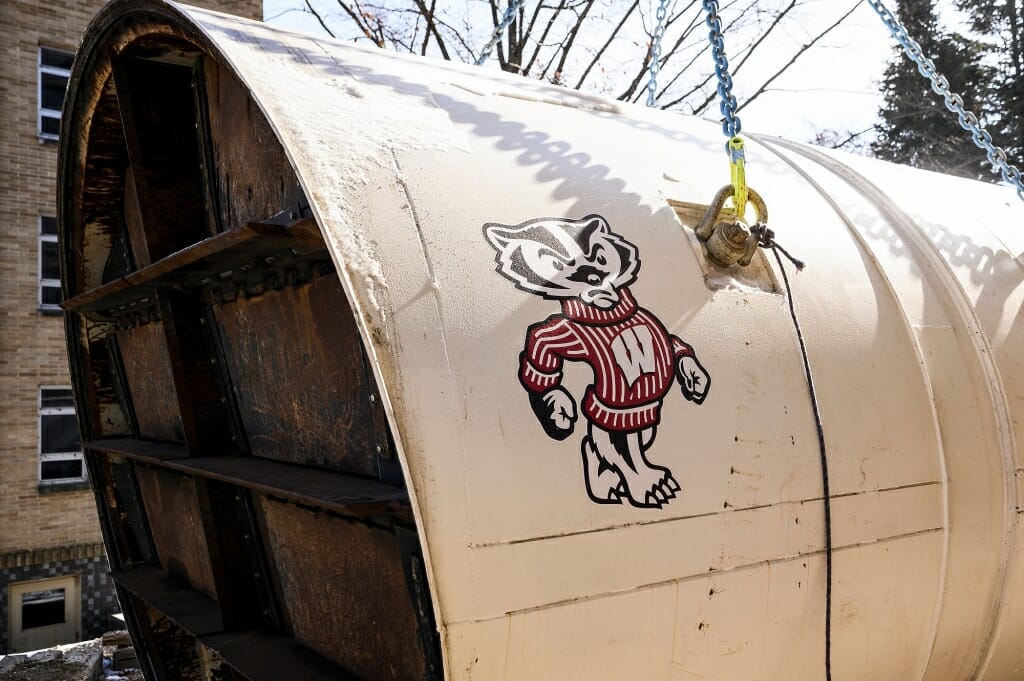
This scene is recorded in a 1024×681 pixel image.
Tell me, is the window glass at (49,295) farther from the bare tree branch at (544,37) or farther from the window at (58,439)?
the bare tree branch at (544,37)

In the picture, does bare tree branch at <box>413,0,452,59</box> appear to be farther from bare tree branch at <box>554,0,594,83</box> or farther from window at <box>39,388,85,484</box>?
window at <box>39,388,85,484</box>

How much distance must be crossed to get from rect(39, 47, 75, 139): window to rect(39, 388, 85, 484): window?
187 inches

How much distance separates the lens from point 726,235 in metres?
2.91

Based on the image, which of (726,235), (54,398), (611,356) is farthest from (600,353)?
Answer: (54,398)

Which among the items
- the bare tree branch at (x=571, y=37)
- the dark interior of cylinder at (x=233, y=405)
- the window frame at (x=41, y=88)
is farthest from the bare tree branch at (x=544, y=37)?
the dark interior of cylinder at (x=233, y=405)

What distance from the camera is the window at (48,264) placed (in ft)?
50.4

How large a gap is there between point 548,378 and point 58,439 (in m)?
15.4

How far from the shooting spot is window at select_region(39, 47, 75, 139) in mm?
15664

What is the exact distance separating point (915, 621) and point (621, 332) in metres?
1.62

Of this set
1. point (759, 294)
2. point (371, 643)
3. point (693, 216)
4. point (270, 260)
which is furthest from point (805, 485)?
point (270, 260)

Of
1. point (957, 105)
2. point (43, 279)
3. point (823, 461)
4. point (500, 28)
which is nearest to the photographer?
point (823, 461)

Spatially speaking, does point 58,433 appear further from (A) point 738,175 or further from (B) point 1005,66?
(B) point 1005,66

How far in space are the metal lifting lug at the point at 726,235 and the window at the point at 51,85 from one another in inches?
623

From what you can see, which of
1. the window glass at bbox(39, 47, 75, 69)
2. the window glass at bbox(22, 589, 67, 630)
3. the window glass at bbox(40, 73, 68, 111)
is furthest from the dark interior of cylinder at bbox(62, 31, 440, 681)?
the window glass at bbox(39, 47, 75, 69)
